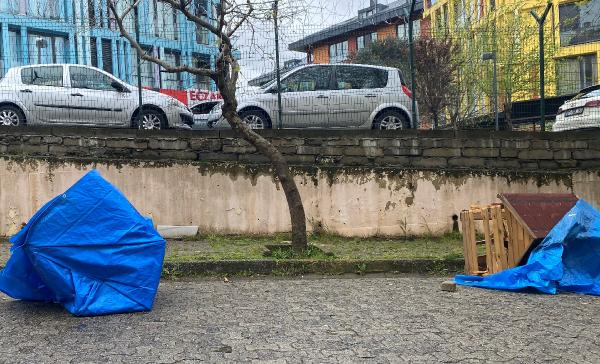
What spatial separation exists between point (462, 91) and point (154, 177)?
6.34 m

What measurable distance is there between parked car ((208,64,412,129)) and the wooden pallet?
4.24 m

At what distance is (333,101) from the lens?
36.4 feet

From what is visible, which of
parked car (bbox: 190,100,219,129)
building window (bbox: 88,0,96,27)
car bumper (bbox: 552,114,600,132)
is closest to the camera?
building window (bbox: 88,0,96,27)

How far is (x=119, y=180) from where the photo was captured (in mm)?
9734

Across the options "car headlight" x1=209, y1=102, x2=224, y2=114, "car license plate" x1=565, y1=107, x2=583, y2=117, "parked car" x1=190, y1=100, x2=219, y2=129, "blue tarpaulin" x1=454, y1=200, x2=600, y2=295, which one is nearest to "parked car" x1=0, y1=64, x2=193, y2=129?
"parked car" x1=190, y1=100, x2=219, y2=129

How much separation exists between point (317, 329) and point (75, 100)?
7774 mm

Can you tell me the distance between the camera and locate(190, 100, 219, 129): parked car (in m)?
11.5

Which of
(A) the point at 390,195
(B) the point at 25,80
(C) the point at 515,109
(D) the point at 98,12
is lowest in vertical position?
(A) the point at 390,195

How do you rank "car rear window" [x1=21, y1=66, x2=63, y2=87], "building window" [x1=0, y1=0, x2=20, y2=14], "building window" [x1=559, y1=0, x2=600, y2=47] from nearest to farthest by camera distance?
"car rear window" [x1=21, y1=66, x2=63, y2=87] → "building window" [x1=0, y1=0, x2=20, y2=14] → "building window" [x1=559, y1=0, x2=600, y2=47]

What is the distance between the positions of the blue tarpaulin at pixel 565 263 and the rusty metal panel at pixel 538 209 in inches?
7.4

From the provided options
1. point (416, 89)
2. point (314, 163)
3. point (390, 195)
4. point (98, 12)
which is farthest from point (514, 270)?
point (98, 12)

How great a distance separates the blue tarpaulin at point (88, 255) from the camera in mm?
5027

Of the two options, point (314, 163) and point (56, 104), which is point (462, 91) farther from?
point (56, 104)

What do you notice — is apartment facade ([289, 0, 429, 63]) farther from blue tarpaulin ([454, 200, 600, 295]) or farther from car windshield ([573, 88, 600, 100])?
blue tarpaulin ([454, 200, 600, 295])
